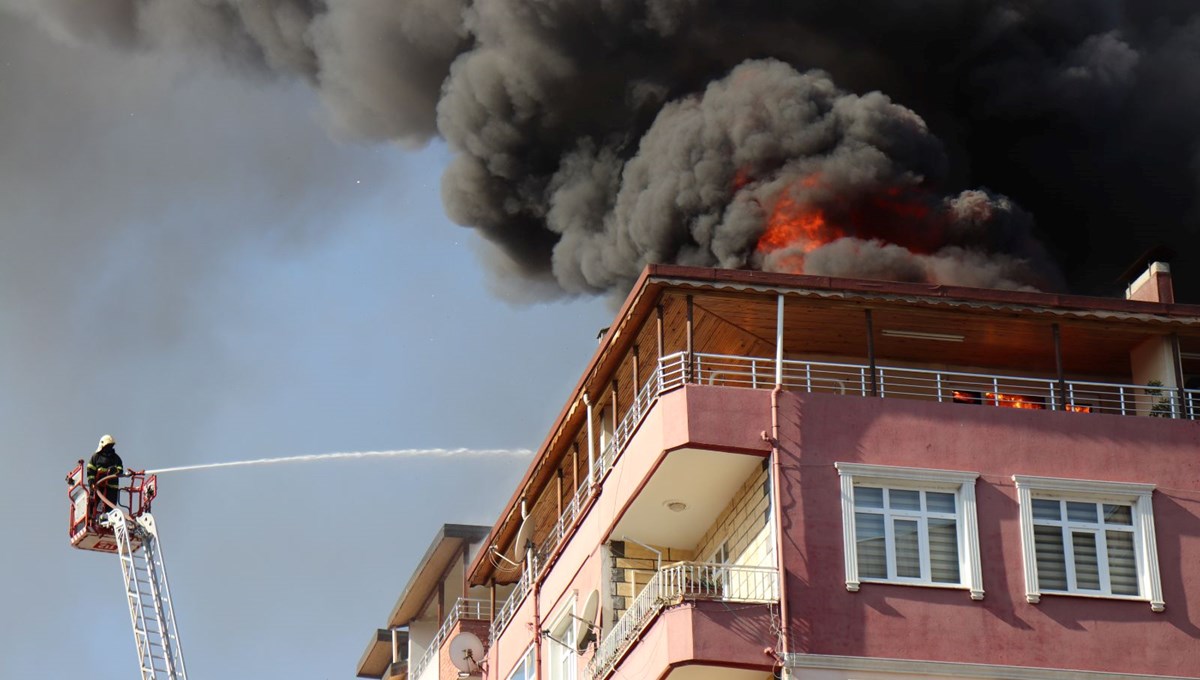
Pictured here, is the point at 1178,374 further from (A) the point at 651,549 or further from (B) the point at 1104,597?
(A) the point at 651,549

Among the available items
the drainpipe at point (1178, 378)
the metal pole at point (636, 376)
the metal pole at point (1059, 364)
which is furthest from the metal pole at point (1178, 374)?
the metal pole at point (636, 376)

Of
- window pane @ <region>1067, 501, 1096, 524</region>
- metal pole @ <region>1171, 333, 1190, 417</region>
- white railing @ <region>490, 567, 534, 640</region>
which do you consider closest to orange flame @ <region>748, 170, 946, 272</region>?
white railing @ <region>490, 567, 534, 640</region>

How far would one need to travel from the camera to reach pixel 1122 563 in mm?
26609

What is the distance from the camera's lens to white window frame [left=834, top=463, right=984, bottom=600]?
25.9 meters

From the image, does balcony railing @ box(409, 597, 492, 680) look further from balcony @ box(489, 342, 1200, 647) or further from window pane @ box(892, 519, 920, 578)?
window pane @ box(892, 519, 920, 578)

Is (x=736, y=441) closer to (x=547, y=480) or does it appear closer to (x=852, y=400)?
(x=852, y=400)

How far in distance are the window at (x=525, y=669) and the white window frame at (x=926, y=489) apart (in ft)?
28.5

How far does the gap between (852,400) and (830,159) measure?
13.8m

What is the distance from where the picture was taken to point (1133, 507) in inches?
1061

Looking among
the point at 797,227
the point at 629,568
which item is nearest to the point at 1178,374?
the point at 629,568

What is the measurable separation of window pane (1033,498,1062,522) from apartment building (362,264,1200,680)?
0.03 m

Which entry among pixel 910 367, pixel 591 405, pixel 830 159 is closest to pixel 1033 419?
pixel 910 367

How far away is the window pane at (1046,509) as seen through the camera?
26781 mm

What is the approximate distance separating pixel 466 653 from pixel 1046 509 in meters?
12.9
